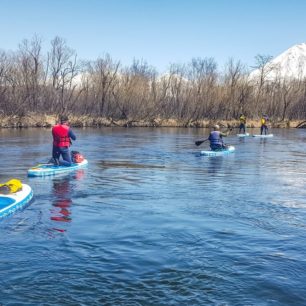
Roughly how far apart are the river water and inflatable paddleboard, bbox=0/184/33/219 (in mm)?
180

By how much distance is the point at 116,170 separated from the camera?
1744 cm

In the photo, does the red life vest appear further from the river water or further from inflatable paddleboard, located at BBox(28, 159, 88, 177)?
the river water

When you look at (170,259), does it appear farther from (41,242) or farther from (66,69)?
(66,69)

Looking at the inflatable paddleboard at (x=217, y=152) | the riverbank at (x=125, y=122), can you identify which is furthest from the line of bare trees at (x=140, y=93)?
the inflatable paddleboard at (x=217, y=152)

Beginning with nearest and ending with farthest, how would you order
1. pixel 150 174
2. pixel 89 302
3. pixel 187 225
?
pixel 89 302
pixel 187 225
pixel 150 174

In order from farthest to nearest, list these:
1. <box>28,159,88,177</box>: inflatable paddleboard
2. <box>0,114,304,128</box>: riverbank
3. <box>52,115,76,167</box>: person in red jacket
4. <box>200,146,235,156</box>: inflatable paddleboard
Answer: <box>0,114,304,128</box>: riverbank, <box>200,146,235,156</box>: inflatable paddleboard, <box>52,115,76,167</box>: person in red jacket, <box>28,159,88,177</box>: inflatable paddleboard

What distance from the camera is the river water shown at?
6.00 metres

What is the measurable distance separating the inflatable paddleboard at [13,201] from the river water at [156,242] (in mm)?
180

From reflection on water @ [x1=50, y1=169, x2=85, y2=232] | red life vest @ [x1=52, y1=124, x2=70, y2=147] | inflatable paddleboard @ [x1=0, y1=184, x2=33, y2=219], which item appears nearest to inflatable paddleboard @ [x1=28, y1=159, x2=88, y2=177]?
reflection on water @ [x1=50, y1=169, x2=85, y2=232]

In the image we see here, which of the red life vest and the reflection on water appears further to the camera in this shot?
the red life vest

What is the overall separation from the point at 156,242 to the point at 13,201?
12.5ft

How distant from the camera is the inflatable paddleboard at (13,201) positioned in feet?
32.2

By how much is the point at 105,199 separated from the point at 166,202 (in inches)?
58.9

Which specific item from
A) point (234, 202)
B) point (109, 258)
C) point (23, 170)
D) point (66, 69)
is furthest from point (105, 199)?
point (66, 69)
